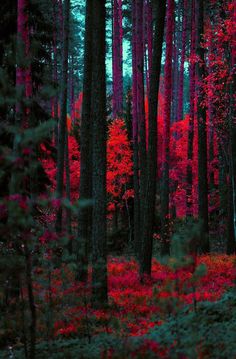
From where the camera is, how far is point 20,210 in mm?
4301

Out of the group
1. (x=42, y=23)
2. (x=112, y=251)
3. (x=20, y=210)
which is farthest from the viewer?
(x=112, y=251)

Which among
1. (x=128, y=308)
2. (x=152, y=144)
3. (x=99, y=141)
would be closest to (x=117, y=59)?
(x=152, y=144)

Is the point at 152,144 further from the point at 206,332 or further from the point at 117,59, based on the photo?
the point at 117,59

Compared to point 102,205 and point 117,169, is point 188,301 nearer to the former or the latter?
point 102,205

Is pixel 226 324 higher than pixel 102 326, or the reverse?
pixel 226 324

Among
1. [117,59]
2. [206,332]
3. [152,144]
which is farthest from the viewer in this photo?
[117,59]

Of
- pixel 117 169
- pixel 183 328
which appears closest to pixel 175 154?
pixel 117 169

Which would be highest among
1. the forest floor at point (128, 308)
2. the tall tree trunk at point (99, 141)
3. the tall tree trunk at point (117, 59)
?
the tall tree trunk at point (117, 59)

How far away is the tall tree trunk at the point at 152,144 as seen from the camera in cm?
1422

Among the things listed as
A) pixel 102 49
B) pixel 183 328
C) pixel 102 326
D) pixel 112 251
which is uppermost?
pixel 102 49

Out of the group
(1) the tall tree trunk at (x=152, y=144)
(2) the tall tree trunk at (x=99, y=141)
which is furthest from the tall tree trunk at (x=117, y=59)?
(2) the tall tree trunk at (x=99, y=141)

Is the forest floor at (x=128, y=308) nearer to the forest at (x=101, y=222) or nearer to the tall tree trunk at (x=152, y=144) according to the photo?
the forest at (x=101, y=222)

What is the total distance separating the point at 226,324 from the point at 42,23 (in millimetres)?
10581

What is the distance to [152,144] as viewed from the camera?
14609 mm
